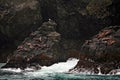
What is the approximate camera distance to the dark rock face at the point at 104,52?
5525 cm

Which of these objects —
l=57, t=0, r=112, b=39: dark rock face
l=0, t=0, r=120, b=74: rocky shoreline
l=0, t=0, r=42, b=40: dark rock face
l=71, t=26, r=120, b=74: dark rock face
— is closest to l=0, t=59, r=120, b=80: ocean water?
l=0, t=0, r=120, b=74: rocky shoreline

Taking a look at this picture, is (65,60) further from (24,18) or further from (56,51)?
(24,18)

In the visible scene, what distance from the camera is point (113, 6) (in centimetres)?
7088

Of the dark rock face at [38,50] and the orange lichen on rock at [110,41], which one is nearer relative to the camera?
the orange lichen on rock at [110,41]

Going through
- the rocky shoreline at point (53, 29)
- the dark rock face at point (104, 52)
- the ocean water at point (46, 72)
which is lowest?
the ocean water at point (46, 72)

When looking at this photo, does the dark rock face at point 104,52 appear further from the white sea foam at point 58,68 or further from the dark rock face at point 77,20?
the dark rock face at point 77,20

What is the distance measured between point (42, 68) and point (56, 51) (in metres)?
7.04

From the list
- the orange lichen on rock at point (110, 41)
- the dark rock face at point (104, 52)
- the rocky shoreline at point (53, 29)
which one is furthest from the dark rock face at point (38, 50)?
the orange lichen on rock at point (110, 41)

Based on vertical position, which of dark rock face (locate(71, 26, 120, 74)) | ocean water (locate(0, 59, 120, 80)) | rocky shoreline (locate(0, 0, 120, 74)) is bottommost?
ocean water (locate(0, 59, 120, 80))

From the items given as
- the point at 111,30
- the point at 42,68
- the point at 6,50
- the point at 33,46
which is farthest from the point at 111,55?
the point at 6,50

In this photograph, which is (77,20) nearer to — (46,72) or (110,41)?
(110,41)

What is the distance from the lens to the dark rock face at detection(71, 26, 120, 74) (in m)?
55.2

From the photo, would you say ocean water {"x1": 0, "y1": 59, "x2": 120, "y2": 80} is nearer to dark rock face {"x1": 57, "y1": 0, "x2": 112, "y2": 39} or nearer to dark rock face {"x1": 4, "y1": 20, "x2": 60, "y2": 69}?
dark rock face {"x1": 4, "y1": 20, "x2": 60, "y2": 69}

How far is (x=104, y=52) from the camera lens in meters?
57.1
